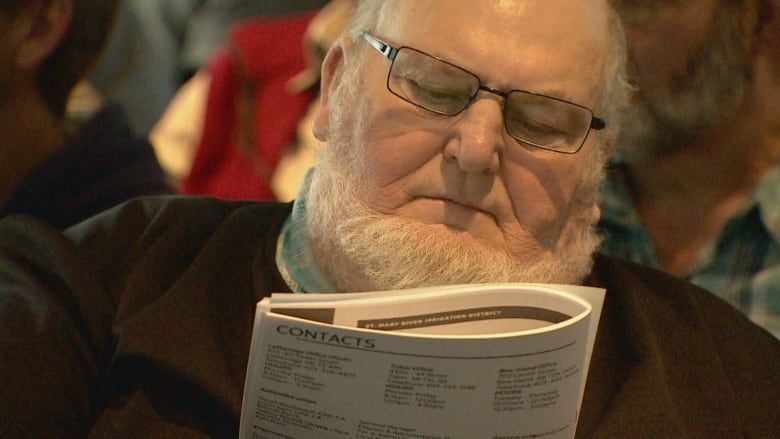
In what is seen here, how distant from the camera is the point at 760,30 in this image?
1849 mm

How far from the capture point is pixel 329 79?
4.38ft

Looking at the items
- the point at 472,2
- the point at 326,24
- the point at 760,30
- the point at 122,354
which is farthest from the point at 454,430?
the point at 326,24

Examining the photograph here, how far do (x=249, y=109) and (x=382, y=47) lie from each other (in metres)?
1.24

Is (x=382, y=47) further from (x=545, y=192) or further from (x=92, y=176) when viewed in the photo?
(x=92, y=176)

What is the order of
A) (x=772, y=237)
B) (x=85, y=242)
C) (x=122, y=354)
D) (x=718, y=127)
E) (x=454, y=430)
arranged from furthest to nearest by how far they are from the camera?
(x=718, y=127) → (x=772, y=237) → (x=85, y=242) → (x=122, y=354) → (x=454, y=430)

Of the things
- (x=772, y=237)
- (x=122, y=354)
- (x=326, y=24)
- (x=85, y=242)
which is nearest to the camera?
(x=122, y=354)

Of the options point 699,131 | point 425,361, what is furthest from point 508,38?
point 699,131

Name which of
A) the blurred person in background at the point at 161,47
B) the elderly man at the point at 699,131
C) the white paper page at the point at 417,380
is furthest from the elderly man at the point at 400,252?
the blurred person in background at the point at 161,47

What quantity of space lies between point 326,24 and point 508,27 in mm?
1232

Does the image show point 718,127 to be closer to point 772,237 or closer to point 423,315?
point 772,237

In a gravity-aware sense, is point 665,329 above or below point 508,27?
below

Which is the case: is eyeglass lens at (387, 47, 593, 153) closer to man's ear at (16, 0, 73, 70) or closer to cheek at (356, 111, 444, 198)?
cheek at (356, 111, 444, 198)

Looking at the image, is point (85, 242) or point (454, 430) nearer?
point (454, 430)

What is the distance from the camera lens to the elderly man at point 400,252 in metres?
1.11
